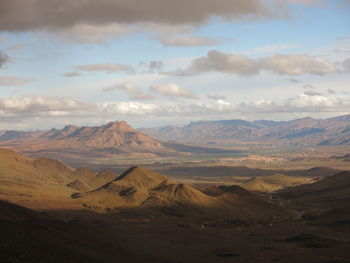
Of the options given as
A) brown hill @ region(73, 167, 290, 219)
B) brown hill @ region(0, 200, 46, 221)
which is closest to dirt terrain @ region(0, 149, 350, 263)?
brown hill @ region(0, 200, 46, 221)

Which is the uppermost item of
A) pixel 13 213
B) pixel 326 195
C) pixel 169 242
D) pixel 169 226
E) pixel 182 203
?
pixel 13 213

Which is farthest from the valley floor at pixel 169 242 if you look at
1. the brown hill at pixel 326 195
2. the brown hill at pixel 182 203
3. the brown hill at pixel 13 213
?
the brown hill at pixel 326 195

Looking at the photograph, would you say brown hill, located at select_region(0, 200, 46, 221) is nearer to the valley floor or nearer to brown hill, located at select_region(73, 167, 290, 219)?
the valley floor

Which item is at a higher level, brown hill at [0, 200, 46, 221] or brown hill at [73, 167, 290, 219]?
A: brown hill at [0, 200, 46, 221]

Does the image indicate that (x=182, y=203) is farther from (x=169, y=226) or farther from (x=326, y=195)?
(x=326, y=195)

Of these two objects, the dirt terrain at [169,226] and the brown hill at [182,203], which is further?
the brown hill at [182,203]

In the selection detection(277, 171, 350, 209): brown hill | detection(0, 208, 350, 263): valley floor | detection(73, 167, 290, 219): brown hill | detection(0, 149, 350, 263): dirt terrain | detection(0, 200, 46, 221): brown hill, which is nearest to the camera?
detection(0, 208, 350, 263): valley floor

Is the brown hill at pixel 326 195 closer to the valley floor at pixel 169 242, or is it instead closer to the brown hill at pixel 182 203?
the brown hill at pixel 182 203

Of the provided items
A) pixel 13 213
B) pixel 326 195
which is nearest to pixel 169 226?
pixel 13 213

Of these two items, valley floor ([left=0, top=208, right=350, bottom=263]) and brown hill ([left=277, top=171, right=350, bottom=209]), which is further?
brown hill ([left=277, top=171, right=350, bottom=209])

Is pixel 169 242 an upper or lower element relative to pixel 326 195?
lower

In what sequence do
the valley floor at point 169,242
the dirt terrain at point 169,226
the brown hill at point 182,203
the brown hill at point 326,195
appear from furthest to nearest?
the brown hill at point 326,195, the brown hill at point 182,203, the dirt terrain at point 169,226, the valley floor at point 169,242

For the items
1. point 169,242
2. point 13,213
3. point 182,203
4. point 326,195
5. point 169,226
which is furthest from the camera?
point 326,195
